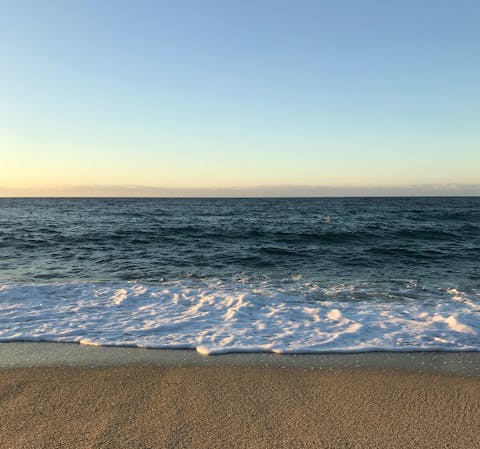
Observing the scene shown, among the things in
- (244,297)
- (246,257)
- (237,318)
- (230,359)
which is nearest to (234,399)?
(230,359)

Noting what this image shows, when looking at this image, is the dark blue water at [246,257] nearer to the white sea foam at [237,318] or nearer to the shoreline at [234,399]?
the white sea foam at [237,318]

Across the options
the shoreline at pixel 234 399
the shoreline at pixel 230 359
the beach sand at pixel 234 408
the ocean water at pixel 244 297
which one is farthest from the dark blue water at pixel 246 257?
the beach sand at pixel 234 408

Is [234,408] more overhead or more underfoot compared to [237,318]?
more overhead

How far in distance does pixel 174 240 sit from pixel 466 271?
42.2 feet

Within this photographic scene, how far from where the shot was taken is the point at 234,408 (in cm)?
352

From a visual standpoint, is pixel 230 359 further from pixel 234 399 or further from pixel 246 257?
pixel 246 257

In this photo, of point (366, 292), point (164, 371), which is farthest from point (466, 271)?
point (164, 371)

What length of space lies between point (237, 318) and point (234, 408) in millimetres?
3104

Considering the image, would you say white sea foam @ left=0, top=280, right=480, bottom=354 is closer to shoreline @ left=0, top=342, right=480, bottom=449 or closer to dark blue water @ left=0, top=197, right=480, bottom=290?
shoreline @ left=0, top=342, right=480, bottom=449

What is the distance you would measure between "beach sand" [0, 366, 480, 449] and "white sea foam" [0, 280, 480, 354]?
2.93 feet

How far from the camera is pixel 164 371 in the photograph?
4.34 m

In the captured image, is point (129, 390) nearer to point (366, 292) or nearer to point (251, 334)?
point (251, 334)

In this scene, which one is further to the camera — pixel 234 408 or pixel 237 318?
pixel 237 318

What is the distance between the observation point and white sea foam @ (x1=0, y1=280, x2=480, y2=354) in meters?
5.38
